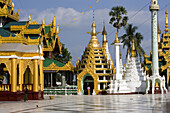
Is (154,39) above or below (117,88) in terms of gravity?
above

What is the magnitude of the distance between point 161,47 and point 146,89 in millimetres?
16268

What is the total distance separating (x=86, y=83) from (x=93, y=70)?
3.51m

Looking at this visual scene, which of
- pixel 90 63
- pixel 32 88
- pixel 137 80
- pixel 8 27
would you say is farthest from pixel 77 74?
pixel 32 88

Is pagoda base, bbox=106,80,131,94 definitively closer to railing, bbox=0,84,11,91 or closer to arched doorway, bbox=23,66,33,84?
arched doorway, bbox=23,66,33,84

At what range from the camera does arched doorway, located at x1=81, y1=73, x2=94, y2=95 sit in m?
47.1

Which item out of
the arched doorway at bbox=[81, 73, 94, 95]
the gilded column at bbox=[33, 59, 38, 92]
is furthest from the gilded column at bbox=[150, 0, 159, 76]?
the gilded column at bbox=[33, 59, 38, 92]

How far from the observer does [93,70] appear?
4672 cm

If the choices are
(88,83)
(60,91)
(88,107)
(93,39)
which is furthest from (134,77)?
(88,107)

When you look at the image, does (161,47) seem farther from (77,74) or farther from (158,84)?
(77,74)

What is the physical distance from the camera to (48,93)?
45344 mm

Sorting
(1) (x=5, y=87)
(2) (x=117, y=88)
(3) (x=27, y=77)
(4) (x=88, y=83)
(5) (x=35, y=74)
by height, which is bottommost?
(2) (x=117, y=88)

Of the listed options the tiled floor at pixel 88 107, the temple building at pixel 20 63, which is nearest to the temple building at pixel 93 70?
the temple building at pixel 20 63

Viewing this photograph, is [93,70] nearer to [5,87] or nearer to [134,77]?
[134,77]

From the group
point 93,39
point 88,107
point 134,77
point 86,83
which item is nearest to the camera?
point 88,107
